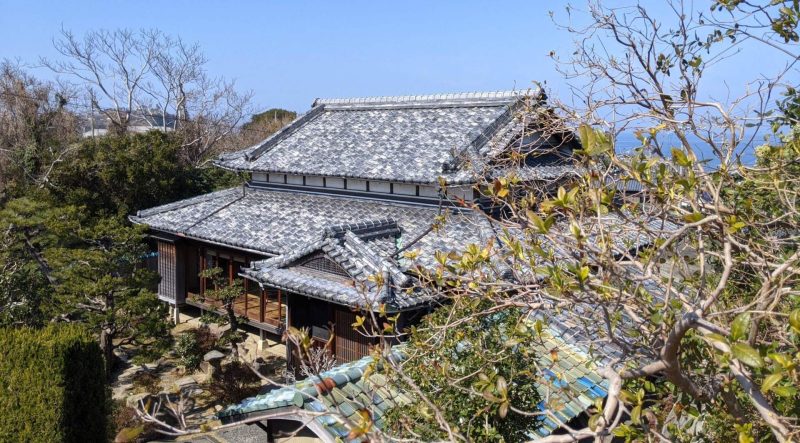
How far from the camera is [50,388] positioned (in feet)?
26.3

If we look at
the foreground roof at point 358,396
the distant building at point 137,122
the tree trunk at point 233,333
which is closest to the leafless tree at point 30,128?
the distant building at point 137,122

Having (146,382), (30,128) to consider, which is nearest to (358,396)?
(146,382)

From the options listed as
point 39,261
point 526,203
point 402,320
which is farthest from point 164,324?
point 526,203

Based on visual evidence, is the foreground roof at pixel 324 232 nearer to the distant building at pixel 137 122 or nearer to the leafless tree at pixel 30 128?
the leafless tree at pixel 30 128

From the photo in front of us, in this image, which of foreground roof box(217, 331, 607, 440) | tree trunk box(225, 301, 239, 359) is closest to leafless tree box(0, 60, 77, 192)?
tree trunk box(225, 301, 239, 359)

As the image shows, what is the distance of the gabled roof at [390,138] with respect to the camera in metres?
13.1

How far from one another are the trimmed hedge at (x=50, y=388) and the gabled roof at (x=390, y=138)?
7.09 m

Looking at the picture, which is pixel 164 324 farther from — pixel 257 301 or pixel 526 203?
pixel 526 203

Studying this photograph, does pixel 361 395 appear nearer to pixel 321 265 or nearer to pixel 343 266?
pixel 343 266

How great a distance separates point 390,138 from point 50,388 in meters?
9.35

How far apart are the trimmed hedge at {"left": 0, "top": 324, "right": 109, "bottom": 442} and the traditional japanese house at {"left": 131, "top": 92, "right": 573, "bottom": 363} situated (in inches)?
147

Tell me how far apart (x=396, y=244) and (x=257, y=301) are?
16.9 feet

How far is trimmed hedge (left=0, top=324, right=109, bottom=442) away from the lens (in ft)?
26.2

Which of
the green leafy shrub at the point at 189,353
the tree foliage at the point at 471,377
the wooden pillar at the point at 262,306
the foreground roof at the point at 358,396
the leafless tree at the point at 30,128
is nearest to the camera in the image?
the tree foliage at the point at 471,377
